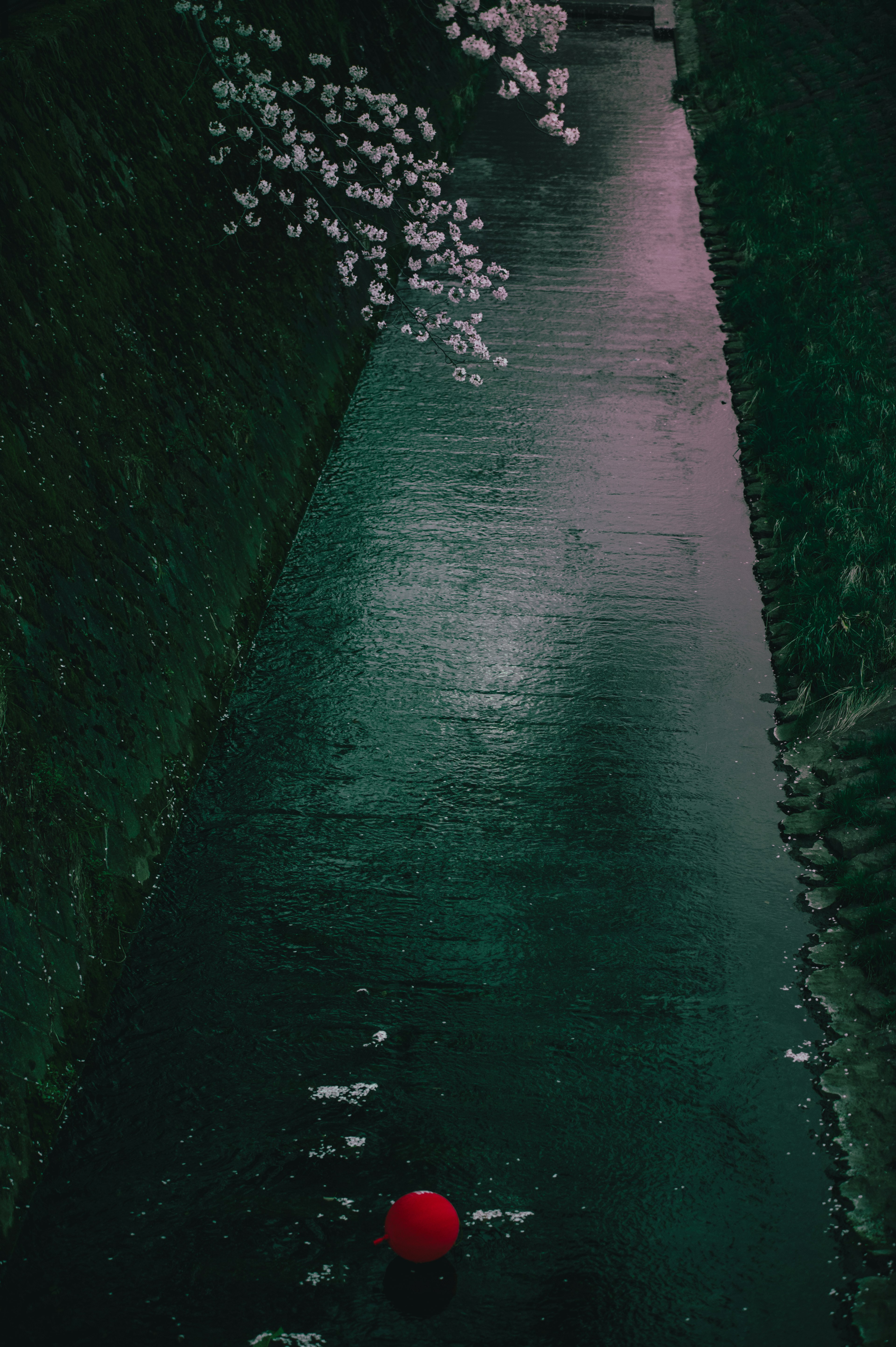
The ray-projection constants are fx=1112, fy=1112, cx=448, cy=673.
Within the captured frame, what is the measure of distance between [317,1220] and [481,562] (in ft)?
19.5

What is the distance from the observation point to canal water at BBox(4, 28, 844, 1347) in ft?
16.4

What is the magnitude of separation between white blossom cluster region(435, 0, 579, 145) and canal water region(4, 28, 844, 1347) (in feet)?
19.6

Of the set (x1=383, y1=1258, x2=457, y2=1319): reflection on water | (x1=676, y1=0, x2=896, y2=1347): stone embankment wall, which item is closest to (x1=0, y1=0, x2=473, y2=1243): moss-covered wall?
(x1=383, y1=1258, x2=457, y2=1319): reflection on water

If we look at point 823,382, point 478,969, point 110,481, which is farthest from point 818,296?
point 478,969

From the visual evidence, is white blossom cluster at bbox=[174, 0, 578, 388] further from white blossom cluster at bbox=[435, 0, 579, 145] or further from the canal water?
the canal water

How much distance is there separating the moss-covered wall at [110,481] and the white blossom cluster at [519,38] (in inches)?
174

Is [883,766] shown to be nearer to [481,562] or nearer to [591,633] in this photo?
[591,633]

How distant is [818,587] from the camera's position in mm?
9320

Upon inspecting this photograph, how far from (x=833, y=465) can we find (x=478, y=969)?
6.70 m

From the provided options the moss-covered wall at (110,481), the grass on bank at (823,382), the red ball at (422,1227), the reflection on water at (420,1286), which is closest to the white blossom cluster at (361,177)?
the moss-covered wall at (110,481)

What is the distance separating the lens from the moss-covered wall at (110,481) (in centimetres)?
580

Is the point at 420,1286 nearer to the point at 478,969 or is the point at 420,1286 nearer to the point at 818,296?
the point at 478,969

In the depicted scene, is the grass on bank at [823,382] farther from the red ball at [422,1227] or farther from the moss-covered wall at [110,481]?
the moss-covered wall at [110,481]

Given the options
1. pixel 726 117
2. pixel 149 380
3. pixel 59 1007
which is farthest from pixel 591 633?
pixel 726 117
